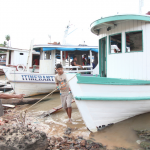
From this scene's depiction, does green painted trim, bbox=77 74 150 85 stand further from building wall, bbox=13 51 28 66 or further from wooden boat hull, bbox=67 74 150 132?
building wall, bbox=13 51 28 66

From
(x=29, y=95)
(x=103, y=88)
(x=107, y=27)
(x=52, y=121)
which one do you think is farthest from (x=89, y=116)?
(x=29, y=95)

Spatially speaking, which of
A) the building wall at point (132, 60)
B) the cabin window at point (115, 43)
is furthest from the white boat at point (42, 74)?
the building wall at point (132, 60)

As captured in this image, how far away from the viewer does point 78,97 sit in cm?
367

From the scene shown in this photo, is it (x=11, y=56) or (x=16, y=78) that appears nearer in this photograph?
(x=16, y=78)

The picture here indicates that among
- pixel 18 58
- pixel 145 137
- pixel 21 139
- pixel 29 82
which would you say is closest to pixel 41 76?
pixel 29 82

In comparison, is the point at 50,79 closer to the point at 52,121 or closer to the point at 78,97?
the point at 52,121

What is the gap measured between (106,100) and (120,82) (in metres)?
0.56

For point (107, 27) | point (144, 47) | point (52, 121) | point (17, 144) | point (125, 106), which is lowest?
point (52, 121)

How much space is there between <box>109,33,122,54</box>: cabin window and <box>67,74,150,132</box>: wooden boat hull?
4.95 ft

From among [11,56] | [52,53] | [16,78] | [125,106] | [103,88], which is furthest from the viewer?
[11,56]

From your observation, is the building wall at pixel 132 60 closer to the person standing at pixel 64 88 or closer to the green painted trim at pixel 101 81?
the green painted trim at pixel 101 81

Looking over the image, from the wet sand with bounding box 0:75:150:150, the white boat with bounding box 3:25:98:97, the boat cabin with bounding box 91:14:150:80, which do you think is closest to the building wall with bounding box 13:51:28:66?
the white boat with bounding box 3:25:98:97

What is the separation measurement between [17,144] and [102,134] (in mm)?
2065

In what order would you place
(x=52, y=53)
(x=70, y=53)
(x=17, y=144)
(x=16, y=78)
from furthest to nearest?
(x=70, y=53), (x=52, y=53), (x=16, y=78), (x=17, y=144)
